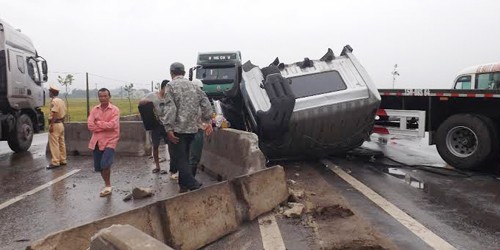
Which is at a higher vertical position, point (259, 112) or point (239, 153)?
point (259, 112)

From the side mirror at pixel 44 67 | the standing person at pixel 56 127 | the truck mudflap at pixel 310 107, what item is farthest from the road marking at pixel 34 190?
the side mirror at pixel 44 67

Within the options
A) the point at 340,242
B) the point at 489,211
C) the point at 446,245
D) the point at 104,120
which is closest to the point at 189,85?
the point at 104,120

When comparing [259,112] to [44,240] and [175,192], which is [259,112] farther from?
[44,240]

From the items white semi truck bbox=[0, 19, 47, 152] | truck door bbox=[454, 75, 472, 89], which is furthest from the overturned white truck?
white semi truck bbox=[0, 19, 47, 152]

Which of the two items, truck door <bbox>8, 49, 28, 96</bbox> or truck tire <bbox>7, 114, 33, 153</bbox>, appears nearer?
truck door <bbox>8, 49, 28, 96</bbox>

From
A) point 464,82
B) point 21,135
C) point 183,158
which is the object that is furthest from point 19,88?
point 464,82

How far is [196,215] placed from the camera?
13.9ft

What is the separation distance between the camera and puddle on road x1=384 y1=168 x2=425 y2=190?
694cm

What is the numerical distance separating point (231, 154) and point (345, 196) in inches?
77.6

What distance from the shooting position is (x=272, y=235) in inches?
174

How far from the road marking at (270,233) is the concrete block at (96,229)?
39.1 inches

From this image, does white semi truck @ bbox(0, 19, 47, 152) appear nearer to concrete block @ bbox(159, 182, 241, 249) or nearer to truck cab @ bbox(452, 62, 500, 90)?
concrete block @ bbox(159, 182, 241, 249)

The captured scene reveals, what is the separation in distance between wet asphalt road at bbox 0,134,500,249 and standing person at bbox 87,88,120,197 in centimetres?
58

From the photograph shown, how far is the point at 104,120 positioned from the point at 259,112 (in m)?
2.52
